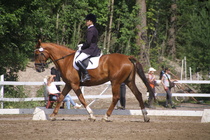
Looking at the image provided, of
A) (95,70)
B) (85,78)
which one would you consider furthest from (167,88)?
(85,78)

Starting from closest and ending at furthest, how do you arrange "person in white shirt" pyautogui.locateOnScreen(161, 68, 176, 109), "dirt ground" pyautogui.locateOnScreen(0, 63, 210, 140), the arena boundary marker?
1. "dirt ground" pyautogui.locateOnScreen(0, 63, 210, 140)
2. the arena boundary marker
3. "person in white shirt" pyautogui.locateOnScreen(161, 68, 176, 109)

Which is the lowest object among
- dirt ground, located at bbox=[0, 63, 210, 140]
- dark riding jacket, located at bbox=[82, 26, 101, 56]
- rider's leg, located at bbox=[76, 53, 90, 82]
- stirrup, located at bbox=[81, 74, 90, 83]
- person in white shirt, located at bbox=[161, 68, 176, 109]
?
person in white shirt, located at bbox=[161, 68, 176, 109]

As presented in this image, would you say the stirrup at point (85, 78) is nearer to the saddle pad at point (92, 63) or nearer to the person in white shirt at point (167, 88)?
the saddle pad at point (92, 63)

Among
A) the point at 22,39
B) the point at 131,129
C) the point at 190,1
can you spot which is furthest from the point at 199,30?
the point at 190,1

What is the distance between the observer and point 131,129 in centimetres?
902

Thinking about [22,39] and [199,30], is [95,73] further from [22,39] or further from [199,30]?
[199,30]

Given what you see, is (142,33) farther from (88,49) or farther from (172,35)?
(88,49)

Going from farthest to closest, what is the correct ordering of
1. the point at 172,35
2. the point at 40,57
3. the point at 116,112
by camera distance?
the point at 172,35 < the point at 116,112 < the point at 40,57

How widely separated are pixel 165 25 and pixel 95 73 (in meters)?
28.7

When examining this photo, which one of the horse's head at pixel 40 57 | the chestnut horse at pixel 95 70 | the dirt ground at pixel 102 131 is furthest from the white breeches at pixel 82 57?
the dirt ground at pixel 102 131

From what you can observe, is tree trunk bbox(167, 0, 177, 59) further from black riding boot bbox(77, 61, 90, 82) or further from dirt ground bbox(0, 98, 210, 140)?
dirt ground bbox(0, 98, 210, 140)

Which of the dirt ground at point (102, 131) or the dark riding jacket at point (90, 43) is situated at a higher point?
the dark riding jacket at point (90, 43)

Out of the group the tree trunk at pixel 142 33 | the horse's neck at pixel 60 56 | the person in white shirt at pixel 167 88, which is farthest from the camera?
the tree trunk at pixel 142 33

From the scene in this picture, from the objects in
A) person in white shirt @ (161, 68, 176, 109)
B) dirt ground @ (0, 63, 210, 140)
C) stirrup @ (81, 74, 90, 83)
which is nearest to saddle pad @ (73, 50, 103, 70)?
stirrup @ (81, 74, 90, 83)
